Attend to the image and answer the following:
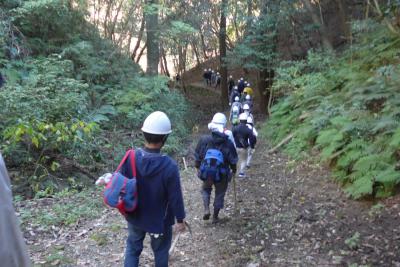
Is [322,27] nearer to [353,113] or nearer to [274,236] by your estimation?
[353,113]

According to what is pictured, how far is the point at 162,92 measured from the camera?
18.3m

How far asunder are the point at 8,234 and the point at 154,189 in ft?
7.46

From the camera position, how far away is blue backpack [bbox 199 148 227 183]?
6.70 m

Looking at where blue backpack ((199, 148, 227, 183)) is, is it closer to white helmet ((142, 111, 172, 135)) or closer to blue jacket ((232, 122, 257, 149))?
white helmet ((142, 111, 172, 135))

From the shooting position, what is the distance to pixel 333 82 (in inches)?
526

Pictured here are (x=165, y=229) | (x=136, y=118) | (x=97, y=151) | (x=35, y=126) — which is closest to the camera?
(x=165, y=229)

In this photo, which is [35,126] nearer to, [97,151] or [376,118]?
[97,151]

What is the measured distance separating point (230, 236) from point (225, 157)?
4.01ft

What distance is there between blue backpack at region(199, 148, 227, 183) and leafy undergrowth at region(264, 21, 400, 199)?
2257 millimetres

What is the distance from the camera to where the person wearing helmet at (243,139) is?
10289 mm

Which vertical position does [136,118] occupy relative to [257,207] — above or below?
above

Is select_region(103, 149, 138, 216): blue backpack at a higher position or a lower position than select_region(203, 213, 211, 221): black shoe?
higher

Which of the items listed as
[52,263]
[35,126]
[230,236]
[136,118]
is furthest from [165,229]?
[136,118]

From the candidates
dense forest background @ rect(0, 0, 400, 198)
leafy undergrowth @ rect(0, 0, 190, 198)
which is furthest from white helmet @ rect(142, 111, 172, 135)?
leafy undergrowth @ rect(0, 0, 190, 198)
